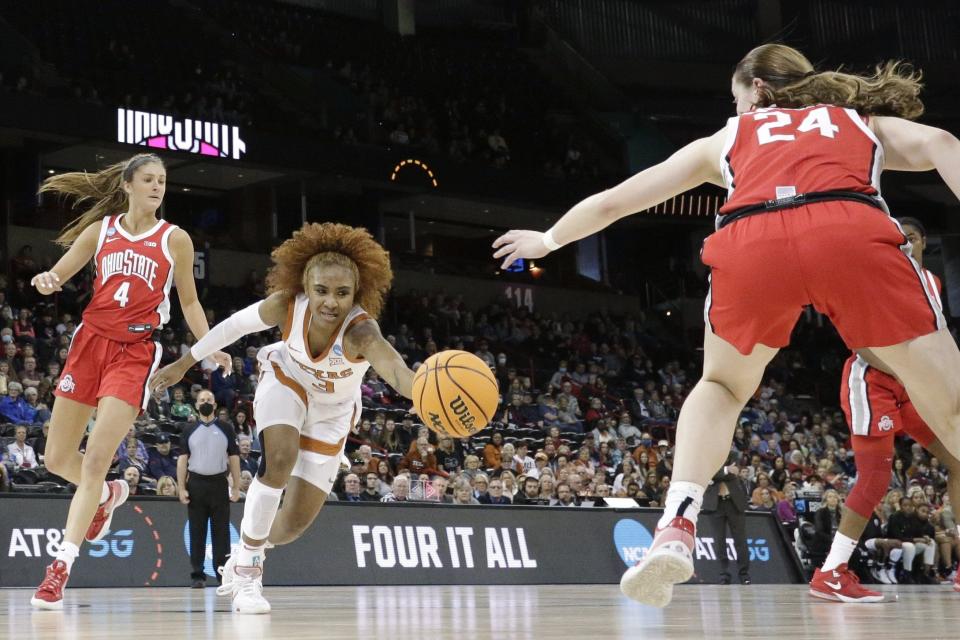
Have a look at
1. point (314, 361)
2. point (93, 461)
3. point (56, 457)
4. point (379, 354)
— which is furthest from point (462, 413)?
point (56, 457)

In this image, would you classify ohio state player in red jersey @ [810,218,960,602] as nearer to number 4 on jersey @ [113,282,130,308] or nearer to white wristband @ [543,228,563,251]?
white wristband @ [543,228,563,251]

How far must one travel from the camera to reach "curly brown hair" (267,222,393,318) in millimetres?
5707

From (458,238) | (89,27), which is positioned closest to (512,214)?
(458,238)

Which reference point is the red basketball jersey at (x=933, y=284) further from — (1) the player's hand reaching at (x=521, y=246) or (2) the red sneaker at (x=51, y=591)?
(2) the red sneaker at (x=51, y=591)

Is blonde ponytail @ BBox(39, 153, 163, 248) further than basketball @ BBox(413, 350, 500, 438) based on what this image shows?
Yes

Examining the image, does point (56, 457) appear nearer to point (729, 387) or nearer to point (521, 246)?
point (521, 246)

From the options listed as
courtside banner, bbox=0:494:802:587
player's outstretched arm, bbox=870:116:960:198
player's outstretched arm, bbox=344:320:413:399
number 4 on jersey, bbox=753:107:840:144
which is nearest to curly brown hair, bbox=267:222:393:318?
player's outstretched arm, bbox=344:320:413:399

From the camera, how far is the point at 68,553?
5934mm

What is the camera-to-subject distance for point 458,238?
3231 cm

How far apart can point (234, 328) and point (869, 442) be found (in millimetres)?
3733

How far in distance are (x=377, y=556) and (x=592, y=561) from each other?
2729 mm

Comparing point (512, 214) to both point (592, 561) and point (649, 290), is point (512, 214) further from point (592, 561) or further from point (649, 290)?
point (592, 561)

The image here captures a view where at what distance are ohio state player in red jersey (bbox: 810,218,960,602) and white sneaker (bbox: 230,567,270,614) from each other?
312cm

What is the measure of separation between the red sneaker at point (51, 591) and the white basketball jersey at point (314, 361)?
1.41 m
